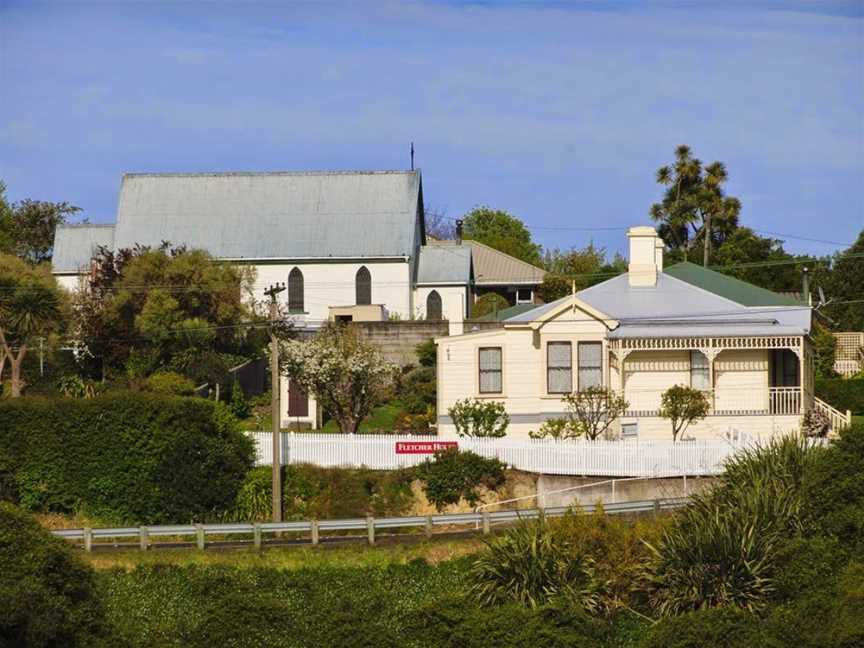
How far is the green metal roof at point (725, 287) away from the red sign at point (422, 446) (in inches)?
508

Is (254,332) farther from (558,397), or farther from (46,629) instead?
(46,629)

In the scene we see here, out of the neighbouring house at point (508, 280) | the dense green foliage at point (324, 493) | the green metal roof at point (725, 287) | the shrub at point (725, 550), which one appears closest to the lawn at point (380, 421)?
the dense green foliage at point (324, 493)

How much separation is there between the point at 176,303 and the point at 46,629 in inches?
1365

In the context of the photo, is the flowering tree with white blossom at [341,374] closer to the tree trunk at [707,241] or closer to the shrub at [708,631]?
the shrub at [708,631]

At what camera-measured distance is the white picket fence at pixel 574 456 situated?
50.6 m

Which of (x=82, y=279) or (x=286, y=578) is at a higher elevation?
(x=82, y=279)

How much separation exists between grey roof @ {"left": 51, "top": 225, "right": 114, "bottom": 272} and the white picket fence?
3656 cm

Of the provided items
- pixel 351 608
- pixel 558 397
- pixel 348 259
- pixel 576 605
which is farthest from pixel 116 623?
pixel 348 259

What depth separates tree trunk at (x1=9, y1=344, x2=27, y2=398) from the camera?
201ft

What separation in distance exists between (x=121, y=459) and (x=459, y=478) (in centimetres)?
944

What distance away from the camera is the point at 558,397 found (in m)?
55.2

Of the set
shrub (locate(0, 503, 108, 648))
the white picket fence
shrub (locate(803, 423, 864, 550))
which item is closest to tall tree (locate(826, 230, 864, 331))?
the white picket fence

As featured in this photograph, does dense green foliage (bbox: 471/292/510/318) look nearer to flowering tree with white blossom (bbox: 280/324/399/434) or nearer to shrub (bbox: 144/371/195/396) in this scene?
shrub (bbox: 144/371/195/396)

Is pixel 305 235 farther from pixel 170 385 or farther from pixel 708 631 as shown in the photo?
pixel 708 631
